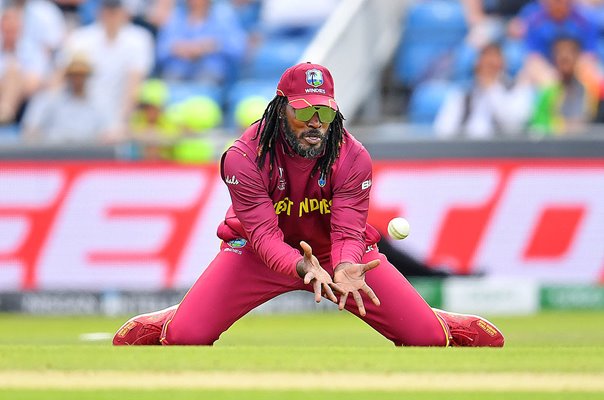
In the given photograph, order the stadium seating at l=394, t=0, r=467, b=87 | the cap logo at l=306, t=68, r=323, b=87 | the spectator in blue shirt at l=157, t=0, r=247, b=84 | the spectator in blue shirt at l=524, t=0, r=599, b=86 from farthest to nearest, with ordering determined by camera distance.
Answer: the spectator in blue shirt at l=157, t=0, r=247, b=84, the stadium seating at l=394, t=0, r=467, b=87, the spectator in blue shirt at l=524, t=0, r=599, b=86, the cap logo at l=306, t=68, r=323, b=87

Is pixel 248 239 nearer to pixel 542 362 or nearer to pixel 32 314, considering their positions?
pixel 542 362

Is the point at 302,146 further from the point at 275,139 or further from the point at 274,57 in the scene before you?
the point at 274,57

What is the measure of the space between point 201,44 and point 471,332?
8.60 m

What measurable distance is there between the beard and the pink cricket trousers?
0.89 meters

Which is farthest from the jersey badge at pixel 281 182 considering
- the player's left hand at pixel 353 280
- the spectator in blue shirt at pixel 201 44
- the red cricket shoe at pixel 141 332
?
the spectator in blue shirt at pixel 201 44

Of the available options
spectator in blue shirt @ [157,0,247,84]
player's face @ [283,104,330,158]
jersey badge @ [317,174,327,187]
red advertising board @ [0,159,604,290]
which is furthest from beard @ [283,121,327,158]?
spectator in blue shirt @ [157,0,247,84]

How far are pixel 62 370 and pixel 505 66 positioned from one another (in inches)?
382

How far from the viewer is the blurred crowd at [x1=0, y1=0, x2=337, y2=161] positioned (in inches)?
598

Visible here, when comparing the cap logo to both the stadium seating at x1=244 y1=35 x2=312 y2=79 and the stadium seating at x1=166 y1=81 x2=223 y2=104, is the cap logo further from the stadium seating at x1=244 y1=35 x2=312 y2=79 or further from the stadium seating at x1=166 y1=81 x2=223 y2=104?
the stadium seating at x1=244 y1=35 x2=312 y2=79

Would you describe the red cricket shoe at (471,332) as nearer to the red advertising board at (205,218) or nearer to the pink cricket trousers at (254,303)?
the pink cricket trousers at (254,303)

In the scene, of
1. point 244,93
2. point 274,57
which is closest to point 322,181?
point 244,93

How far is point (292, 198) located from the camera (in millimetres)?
8266

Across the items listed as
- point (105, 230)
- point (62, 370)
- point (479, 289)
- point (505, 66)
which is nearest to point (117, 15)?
point (105, 230)

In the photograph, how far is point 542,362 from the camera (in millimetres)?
6980
